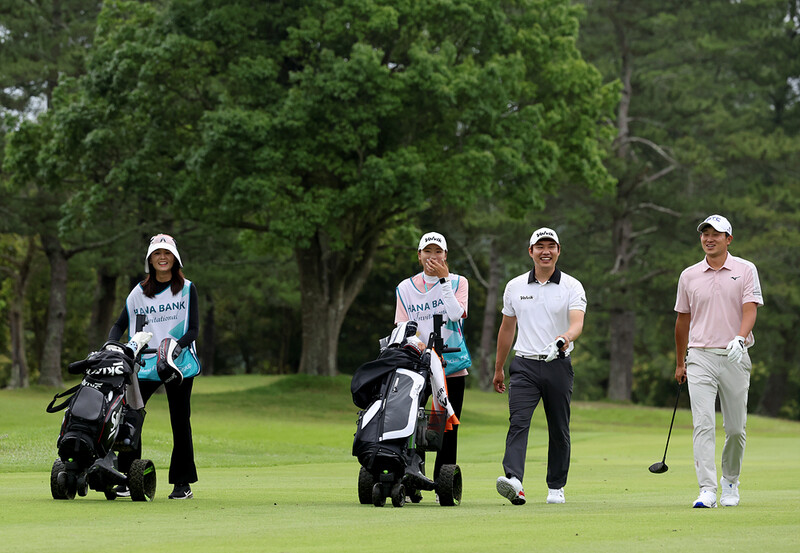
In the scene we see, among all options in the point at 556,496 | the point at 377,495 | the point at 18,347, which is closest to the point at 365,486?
the point at 377,495

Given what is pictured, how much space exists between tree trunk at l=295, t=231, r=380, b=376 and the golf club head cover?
2456 cm

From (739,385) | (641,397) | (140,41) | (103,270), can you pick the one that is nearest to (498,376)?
(739,385)

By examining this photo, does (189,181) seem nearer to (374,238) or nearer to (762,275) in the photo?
(374,238)

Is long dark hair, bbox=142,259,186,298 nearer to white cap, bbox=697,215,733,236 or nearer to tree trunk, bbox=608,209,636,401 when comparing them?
white cap, bbox=697,215,733,236

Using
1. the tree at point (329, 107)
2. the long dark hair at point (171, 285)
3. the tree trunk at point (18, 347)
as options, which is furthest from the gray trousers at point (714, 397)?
the tree trunk at point (18, 347)

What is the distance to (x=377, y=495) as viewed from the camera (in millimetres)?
8852

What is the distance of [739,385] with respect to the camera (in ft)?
31.0

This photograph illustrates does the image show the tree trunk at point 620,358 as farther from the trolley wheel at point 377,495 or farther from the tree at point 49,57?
the trolley wheel at point 377,495

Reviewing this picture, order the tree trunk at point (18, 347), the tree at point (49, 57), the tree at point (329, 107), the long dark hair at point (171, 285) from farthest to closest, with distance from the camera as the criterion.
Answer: the tree trunk at point (18, 347), the tree at point (49, 57), the tree at point (329, 107), the long dark hair at point (171, 285)

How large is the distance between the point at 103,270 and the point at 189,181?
39.9 ft

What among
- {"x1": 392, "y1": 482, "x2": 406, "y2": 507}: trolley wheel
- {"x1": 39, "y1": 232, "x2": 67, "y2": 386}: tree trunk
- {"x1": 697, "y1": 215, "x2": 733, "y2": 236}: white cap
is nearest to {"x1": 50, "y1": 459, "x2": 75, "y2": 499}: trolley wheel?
{"x1": 392, "y1": 482, "x2": 406, "y2": 507}: trolley wheel

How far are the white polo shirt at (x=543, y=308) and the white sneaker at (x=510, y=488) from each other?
1.04 meters

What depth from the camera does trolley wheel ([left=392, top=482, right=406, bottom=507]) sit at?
8883 mm

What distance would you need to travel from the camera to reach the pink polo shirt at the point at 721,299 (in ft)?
31.1
